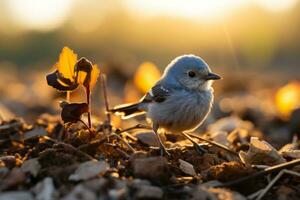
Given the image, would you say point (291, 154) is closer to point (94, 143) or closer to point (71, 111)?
point (94, 143)

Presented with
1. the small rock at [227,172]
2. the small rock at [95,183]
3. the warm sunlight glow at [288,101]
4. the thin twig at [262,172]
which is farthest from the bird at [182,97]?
the warm sunlight glow at [288,101]

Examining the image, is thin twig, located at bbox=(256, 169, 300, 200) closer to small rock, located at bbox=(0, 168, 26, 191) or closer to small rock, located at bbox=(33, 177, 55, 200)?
small rock, located at bbox=(33, 177, 55, 200)

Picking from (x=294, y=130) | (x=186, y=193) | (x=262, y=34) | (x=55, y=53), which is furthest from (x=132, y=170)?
(x=55, y=53)

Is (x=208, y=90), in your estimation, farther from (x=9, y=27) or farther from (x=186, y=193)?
(x=9, y=27)

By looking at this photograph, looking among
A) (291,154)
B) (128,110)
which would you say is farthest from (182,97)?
(291,154)

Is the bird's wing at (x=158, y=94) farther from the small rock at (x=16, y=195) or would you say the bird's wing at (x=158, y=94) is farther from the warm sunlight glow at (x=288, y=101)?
the small rock at (x=16, y=195)
